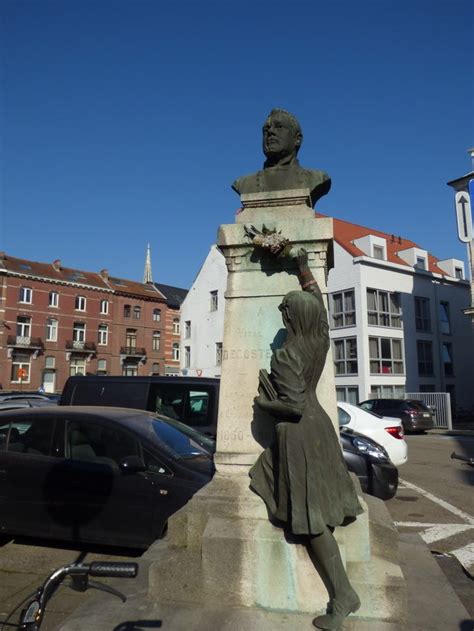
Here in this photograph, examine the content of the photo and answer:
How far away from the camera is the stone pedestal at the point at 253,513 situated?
2.84m

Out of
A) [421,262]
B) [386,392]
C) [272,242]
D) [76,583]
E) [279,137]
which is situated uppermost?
[421,262]

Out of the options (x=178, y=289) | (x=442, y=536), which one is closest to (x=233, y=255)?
(x=442, y=536)

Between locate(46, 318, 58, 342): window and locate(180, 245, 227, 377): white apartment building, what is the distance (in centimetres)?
1620

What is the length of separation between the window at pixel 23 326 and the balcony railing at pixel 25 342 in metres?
0.35

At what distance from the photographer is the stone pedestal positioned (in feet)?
9.33

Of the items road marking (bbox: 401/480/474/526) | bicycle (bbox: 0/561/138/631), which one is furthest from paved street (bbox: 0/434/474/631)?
bicycle (bbox: 0/561/138/631)

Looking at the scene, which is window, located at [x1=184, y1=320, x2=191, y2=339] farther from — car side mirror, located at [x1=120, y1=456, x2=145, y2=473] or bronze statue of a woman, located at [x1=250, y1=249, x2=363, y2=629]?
bronze statue of a woman, located at [x1=250, y1=249, x2=363, y2=629]

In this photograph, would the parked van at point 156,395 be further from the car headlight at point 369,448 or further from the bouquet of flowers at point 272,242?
the bouquet of flowers at point 272,242

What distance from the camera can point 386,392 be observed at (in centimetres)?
2761

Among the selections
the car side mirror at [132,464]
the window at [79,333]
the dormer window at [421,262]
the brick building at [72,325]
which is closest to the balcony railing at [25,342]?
the brick building at [72,325]

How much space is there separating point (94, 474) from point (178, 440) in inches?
38.9

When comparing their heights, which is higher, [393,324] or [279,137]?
[393,324]

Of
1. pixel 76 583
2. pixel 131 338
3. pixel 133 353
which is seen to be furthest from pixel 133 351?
pixel 76 583

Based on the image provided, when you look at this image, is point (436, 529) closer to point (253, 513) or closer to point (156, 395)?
point (253, 513)
